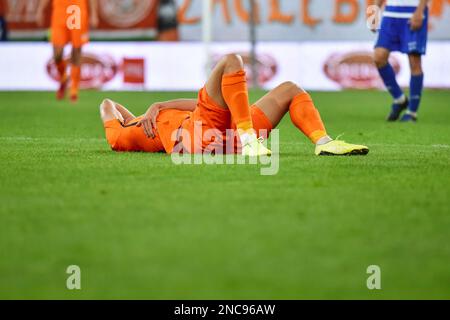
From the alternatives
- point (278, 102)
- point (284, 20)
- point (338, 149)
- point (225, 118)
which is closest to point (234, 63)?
point (225, 118)

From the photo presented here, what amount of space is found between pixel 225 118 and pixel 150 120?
481mm

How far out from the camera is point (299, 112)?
6.71m

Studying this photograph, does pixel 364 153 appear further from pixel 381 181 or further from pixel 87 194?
pixel 87 194

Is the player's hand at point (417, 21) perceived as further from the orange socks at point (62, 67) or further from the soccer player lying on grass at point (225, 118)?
the orange socks at point (62, 67)

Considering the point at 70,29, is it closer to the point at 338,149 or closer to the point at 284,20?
the point at 338,149

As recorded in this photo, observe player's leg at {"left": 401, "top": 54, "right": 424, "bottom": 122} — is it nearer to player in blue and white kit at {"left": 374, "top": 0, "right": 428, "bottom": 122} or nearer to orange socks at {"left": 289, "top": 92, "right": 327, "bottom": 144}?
player in blue and white kit at {"left": 374, "top": 0, "right": 428, "bottom": 122}

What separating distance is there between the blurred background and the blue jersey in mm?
6971

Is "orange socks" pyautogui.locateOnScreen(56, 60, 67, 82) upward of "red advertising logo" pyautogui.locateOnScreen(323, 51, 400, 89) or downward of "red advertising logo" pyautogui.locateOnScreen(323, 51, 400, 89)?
upward

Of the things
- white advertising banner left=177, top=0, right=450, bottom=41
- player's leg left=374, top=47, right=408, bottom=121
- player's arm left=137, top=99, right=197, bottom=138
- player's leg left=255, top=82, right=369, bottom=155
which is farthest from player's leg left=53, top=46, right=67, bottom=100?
white advertising banner left=177, top=0, right=450, bottom=41

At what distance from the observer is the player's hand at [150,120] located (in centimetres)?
670

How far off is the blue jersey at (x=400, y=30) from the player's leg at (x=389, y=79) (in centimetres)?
9

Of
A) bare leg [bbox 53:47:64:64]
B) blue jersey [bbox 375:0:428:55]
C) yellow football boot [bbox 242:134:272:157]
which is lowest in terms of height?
yellow football boot [bbox 242:134:272:157]

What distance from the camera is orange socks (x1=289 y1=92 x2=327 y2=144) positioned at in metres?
6.71

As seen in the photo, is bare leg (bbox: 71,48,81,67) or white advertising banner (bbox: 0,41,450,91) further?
white advertising banner (bbox: 0,41,450,91)
